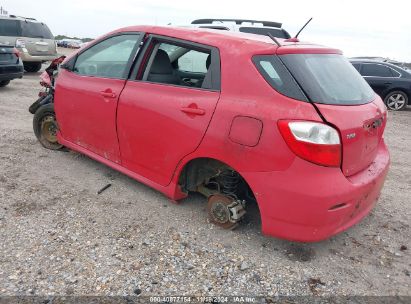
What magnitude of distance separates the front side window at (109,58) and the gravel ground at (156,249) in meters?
1.17

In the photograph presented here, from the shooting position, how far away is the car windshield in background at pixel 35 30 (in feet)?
42.5

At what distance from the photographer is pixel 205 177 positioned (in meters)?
3.50

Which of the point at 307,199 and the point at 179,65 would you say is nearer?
the point at 307,199

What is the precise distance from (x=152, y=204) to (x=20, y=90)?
7976mm

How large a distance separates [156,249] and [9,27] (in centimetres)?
1221

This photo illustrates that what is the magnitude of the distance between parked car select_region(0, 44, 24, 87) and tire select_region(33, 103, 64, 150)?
17.2 ft

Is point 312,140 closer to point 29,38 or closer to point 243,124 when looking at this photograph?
point 243,124

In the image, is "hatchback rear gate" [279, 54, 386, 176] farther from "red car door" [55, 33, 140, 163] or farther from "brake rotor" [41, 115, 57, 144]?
"brake rotor" [41, 115, 57, 144]

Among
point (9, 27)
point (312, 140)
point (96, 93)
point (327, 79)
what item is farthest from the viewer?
point (9, 27)

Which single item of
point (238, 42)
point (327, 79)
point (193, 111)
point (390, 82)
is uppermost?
point (238, 42)

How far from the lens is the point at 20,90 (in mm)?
10156

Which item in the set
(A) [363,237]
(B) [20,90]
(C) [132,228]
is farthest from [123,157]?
(B) [20,90]

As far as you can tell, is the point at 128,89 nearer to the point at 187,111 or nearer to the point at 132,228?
the point at 187,111

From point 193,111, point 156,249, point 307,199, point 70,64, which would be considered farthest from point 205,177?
point 70,64
